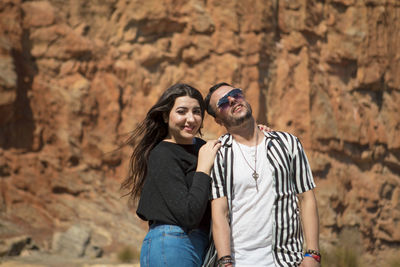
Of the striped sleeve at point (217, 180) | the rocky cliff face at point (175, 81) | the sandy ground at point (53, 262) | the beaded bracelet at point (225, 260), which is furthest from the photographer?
the rocky cliff face at point (175, 81)

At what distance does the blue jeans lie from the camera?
2477mm

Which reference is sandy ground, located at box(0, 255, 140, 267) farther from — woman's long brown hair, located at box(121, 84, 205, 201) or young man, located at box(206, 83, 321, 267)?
young man, located at box(206, 83, 321, 267)

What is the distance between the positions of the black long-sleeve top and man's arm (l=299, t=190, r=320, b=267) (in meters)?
0.50

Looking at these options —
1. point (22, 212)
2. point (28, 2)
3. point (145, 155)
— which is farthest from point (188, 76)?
point (145, 155)

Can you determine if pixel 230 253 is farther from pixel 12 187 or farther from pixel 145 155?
pixel 12 187

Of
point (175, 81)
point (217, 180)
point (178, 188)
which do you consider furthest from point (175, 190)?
point (175, 81)

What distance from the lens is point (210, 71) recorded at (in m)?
10.2

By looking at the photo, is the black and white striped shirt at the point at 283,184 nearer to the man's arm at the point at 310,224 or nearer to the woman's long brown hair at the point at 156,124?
the man's arm at the point at 310,224

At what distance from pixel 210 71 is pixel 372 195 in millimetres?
4390

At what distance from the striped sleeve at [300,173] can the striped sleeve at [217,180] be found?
0.39 m

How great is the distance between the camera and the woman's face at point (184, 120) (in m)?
2.77

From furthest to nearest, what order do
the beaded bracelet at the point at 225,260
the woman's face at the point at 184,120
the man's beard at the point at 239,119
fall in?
the woman's face at the point at 184,120, the man's beard at the point at 239,119, the beaded bracelet at the point at 225,260

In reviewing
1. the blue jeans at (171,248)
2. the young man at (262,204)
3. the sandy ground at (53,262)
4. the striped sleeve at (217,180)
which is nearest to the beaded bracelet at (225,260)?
the young man at (262,204)

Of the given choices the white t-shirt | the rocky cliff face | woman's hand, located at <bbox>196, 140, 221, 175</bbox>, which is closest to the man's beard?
woman's hand, located at <bbox>196, 140, 221, 175</bbox>
